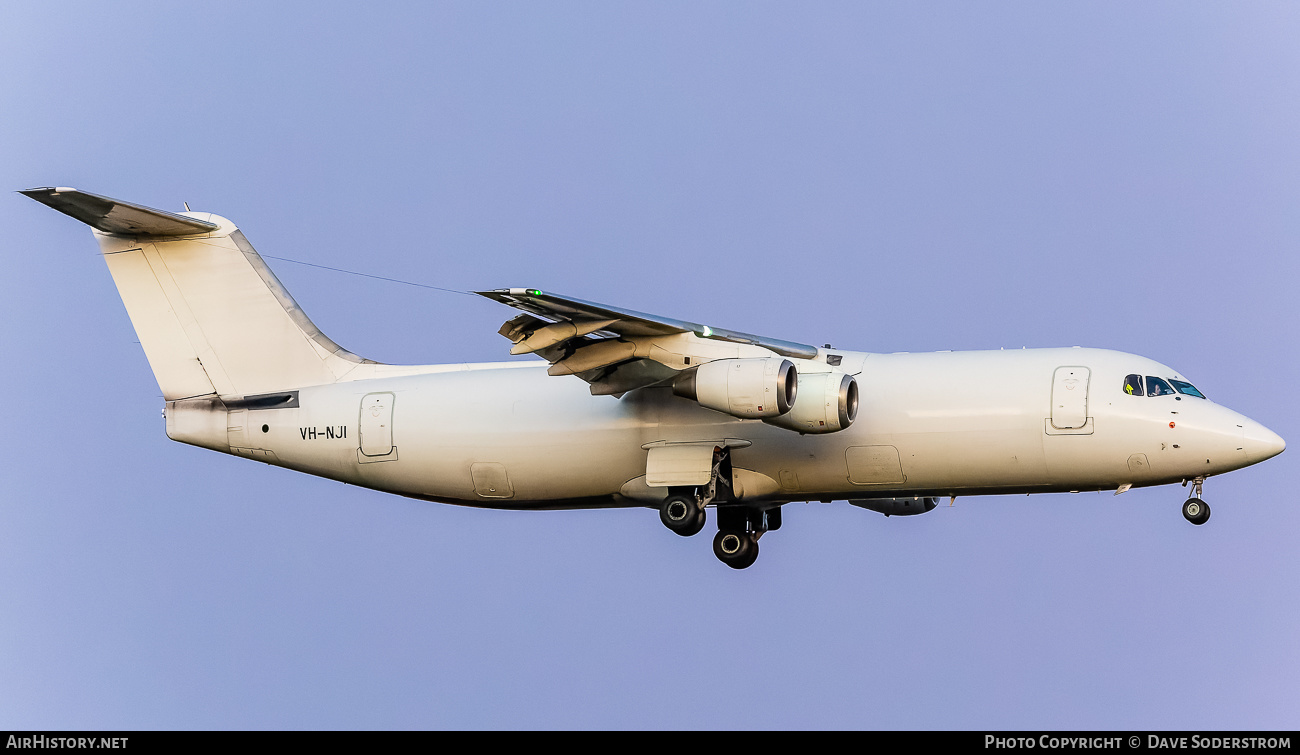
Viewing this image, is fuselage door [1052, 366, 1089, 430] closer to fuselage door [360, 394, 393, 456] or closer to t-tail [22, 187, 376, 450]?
fuselage door [360, 394, 393, 456]

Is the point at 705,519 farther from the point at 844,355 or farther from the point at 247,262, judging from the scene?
the point at 247,262

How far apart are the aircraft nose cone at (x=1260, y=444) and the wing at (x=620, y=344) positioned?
499cm

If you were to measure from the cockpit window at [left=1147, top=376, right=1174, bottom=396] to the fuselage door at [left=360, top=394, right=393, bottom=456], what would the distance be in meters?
9.25

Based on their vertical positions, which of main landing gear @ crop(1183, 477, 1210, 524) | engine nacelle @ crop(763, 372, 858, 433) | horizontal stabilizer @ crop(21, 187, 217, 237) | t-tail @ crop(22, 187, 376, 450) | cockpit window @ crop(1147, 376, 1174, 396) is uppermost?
horizontal stabilizer @ crop(21, 187, 217, 237)

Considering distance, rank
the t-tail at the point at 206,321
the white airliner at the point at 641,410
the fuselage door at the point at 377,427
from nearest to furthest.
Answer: the white airliner at the point at 641,410
the fuselage door at the point at 377,427
the t-tail at the point at 206,321

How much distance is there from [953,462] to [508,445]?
18.0 ft

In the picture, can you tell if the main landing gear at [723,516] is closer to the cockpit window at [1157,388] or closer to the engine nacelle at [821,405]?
the engine nacelle at [821,405]

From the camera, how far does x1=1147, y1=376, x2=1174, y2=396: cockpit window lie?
Answer: 2034 cm

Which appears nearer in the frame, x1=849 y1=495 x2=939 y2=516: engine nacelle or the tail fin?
the tail fin

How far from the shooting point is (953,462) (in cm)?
2062

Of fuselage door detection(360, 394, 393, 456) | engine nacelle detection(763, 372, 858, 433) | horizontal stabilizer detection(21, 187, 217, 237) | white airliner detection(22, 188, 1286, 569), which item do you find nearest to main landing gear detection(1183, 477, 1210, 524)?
white airliner detection(22, 188, 1286, 569)

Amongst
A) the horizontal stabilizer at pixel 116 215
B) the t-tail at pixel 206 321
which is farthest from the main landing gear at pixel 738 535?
the horizontal stabilizer at pixel 116 215

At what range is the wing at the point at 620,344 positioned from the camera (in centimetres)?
2027
